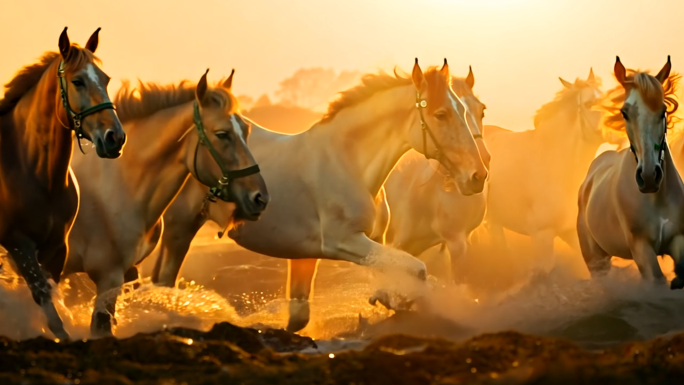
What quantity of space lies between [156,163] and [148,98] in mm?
553

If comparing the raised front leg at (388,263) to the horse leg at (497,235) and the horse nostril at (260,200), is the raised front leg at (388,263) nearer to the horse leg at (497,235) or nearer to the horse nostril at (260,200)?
the horse nostril at (260,200)

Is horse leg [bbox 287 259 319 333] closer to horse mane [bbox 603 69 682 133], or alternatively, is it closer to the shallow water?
the shallow water

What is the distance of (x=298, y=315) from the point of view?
855 centimetres

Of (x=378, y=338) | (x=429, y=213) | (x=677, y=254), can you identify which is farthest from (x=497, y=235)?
(x=378, y=338)

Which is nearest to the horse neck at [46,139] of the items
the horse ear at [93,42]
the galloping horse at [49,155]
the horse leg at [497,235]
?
the galloping horse at [49,155]

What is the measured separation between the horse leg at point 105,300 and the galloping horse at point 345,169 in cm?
165

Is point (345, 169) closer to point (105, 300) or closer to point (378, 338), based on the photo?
point (105, 300)

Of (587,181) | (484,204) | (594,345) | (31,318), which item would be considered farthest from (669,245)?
(31,318)

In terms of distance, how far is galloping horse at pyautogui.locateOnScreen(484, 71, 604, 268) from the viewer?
12.6 meters

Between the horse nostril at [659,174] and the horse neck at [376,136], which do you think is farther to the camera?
the horse neck at [376,136]

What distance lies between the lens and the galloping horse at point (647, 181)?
760cm

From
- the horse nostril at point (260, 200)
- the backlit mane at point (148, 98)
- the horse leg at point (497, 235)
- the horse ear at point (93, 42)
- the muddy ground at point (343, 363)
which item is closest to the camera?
the muddy ground at point (343, 363)

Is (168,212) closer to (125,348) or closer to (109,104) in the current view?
(109,104)

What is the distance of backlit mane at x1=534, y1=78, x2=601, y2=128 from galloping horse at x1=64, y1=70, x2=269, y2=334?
6829 mm
